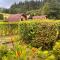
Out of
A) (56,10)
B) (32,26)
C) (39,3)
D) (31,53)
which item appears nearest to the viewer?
(31,53)

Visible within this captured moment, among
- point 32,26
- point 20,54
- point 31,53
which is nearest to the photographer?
point 20,54

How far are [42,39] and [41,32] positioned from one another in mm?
376

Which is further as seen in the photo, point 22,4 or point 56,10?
point 22,4

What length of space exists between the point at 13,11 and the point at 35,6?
8684 millimetres

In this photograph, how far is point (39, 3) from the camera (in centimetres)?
6612

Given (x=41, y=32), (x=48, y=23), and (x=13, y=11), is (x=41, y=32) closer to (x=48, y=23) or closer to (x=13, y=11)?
(x=48, y=23)

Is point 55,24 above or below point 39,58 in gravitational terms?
above

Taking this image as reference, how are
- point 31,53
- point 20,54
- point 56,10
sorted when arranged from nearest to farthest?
1. point 20,54
2. point 31,53
3. point 56,10

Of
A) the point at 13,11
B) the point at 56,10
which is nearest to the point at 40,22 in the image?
the point at 56,10

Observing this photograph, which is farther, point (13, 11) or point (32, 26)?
point (13, 11)

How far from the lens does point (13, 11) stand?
61.2 m

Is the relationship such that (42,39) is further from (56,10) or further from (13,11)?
(13,11)

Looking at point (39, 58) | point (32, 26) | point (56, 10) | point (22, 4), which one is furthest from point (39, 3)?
point (39, 58)

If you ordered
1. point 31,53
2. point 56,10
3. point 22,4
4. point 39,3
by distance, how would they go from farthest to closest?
point 39,3 < point 22,4 < point 56,10 < point 31,53
